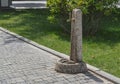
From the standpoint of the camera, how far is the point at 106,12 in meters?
11.1

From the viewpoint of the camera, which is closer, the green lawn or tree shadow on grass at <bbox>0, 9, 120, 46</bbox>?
the green lawn

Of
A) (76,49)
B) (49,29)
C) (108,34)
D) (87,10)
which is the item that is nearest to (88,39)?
(87,10)

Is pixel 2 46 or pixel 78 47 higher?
pixel 78 47

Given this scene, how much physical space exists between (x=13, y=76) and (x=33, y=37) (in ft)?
15.5

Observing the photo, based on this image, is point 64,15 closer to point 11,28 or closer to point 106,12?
point 106,12

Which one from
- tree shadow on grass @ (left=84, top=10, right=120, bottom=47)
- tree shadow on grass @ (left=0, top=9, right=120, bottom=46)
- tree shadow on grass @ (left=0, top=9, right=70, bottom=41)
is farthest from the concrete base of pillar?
tree shadow on grass @ (left=0, top=9, right=70, bottom=41)

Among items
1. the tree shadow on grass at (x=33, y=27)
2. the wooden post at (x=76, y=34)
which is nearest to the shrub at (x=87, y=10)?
A: the tree shadow on grass at (x=33, y=27)

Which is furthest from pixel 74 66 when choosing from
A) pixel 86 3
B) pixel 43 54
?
pixel 86 3

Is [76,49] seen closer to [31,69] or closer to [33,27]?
[31,69]

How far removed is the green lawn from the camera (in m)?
8.28

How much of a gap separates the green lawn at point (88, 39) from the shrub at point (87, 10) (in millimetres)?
439

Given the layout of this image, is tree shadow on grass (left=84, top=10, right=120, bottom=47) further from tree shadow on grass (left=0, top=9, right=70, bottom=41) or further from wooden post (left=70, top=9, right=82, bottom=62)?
wooden post (left=70, top=9, right=82, bottom=62)

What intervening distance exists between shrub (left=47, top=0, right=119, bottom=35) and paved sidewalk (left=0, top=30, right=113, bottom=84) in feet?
6.32

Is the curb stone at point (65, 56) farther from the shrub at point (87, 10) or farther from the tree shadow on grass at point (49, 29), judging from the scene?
the shrub at point (87, 10)
